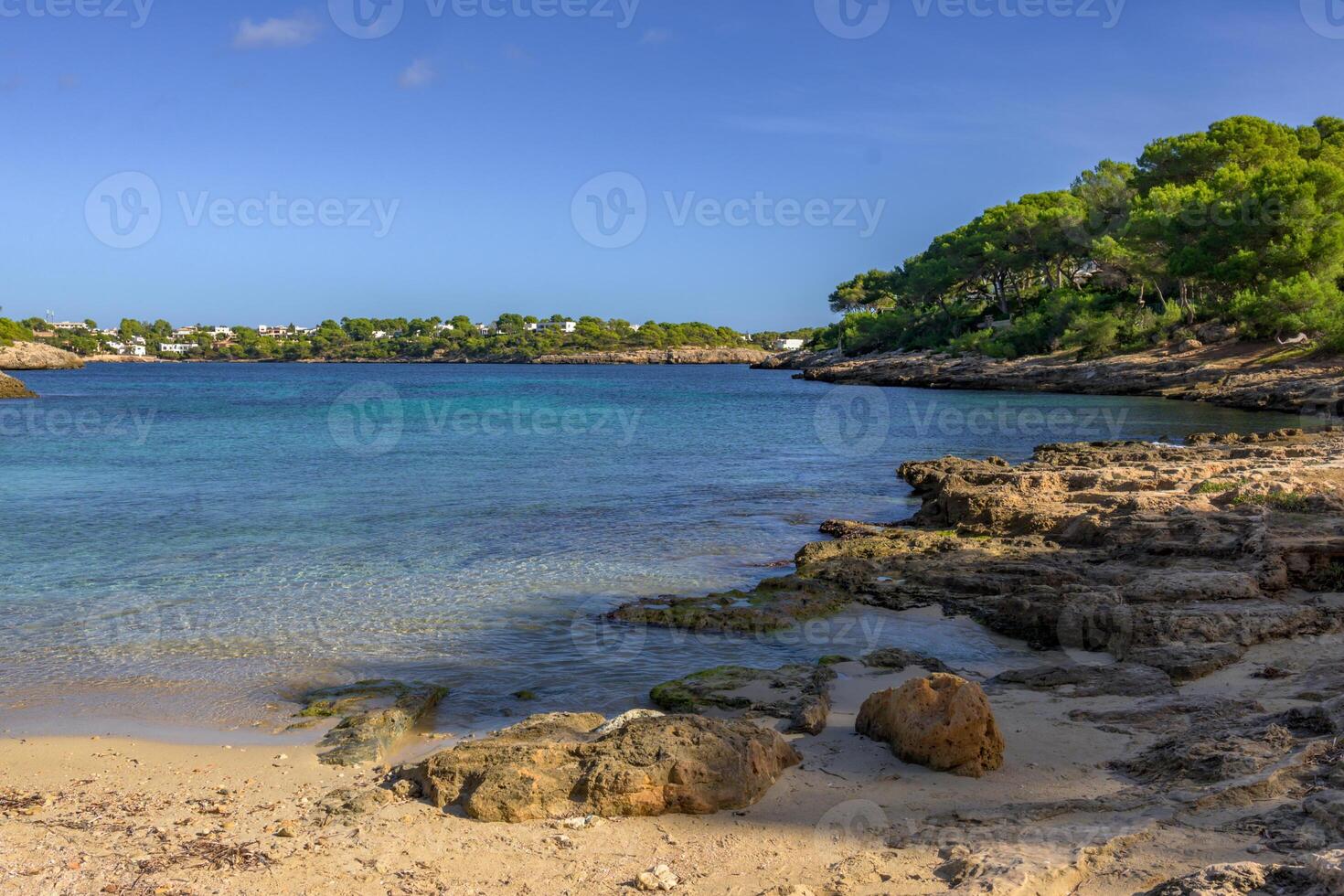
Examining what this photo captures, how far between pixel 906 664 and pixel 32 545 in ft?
40.7

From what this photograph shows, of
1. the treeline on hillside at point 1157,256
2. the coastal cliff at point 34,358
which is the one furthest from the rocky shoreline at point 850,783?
the coastal cliff at point 34,358

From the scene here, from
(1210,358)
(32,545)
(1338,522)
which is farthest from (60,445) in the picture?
(1210,358)

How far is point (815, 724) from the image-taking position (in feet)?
22.0

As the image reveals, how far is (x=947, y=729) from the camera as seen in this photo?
5789 millimetres

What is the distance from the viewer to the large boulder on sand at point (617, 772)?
17.6ft

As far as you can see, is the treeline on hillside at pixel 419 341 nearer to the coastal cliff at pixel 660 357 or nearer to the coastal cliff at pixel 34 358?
the coastal cliff at pixel 660 357

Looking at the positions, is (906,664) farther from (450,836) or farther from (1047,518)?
(1047,518)

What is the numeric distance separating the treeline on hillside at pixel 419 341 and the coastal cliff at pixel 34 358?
50929 mm

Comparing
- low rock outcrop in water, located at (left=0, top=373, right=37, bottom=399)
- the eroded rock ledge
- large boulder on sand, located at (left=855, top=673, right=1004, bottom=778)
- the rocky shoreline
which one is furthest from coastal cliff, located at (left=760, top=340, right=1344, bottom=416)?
low rock outcrop in water, located at (left=0, top=373, right=37, bottom=399)

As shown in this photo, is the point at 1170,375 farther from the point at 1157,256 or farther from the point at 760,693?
the point at 760,693

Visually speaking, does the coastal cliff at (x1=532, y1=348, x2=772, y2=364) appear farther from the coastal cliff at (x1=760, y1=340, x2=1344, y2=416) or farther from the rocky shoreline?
the rocky shoreline

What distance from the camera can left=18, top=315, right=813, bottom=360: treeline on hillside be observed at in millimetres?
172000

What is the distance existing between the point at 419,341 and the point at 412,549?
17064 centimetres

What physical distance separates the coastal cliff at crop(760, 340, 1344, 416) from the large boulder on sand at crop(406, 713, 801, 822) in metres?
33.1
